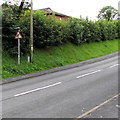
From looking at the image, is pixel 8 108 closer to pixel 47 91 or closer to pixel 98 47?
pixel 47 91

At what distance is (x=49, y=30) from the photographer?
19.9m

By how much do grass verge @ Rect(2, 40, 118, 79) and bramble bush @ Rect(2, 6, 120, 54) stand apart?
741 millimetres

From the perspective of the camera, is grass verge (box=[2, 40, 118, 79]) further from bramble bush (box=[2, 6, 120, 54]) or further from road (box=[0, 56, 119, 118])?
road (box=[0, 56, 119, 118])

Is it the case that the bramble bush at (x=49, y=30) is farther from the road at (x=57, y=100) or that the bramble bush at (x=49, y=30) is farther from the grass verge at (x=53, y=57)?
the road at (x=57, y=100)

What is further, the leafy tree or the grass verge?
the leafy tree

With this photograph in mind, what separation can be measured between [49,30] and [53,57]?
2.88 m

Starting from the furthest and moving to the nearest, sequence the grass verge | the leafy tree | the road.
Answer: the leafy tree → the grass verge → the road

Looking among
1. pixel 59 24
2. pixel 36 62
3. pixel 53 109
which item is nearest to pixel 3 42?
pixel 36 62

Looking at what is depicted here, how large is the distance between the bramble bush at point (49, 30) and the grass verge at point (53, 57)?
741 millimetres

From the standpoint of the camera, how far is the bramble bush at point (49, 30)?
55.2 feet

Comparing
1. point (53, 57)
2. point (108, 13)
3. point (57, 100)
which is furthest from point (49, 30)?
point (108, 13)

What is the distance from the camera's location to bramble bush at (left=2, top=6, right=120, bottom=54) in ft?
55.2

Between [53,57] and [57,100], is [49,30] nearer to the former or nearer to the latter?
[53,57]

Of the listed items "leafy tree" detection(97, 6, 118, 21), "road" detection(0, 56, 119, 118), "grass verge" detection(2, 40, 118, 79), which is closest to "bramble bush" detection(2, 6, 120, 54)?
"grass verge" detection(2, 40, 118, 79)
